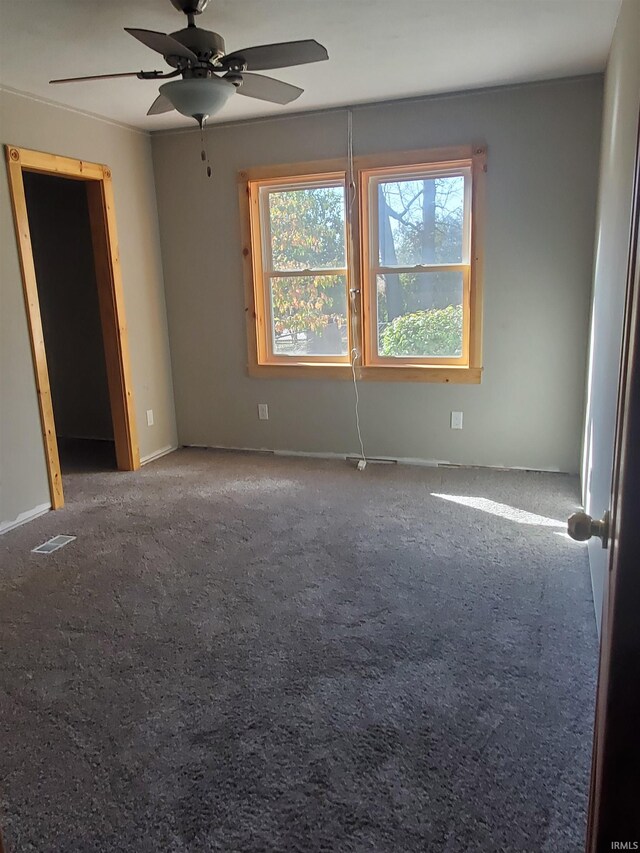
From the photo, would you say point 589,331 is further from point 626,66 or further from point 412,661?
point 412,661

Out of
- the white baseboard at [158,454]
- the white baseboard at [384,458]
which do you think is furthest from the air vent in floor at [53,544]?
the white baseboard at [384,458]

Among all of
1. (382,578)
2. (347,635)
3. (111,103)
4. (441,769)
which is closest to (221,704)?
(347,635)

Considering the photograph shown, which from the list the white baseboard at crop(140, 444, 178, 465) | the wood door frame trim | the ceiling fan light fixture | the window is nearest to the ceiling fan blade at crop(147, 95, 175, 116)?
the ceiling fan light fixture

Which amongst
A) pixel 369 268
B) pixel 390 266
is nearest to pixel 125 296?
pixel 369 268

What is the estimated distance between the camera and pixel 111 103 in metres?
3.91

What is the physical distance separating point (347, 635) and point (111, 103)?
356cm

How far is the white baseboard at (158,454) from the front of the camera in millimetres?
4922

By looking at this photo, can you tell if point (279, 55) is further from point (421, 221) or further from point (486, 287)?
point (486, 287)

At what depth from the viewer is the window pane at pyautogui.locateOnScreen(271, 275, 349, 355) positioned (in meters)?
4.61

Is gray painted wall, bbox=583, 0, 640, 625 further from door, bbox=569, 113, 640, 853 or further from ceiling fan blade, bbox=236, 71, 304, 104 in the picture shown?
ceiling fan blade, bbox=236, 71, 304, 104

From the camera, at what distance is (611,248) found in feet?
8.93

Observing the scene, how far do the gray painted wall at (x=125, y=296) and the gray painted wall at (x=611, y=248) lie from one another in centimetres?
321

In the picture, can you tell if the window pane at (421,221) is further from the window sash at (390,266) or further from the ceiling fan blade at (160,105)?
the ceiling fan blade at (160,105)

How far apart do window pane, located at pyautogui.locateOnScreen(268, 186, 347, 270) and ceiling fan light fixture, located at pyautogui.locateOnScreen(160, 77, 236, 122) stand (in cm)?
200
